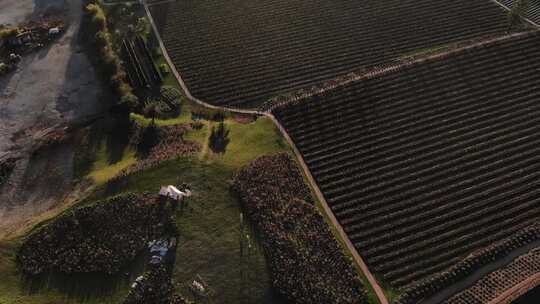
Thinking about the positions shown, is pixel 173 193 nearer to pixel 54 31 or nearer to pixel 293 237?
pixel 293 237

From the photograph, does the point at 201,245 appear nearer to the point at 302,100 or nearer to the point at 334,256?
the point at 334,256

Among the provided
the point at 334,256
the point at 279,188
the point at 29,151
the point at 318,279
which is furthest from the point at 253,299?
the point at 29,151

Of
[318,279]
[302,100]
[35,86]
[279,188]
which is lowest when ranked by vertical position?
[318,279]

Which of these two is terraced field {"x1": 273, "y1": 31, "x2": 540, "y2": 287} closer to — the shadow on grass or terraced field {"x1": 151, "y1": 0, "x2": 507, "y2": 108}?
terraced field {"x1": 151, "y1": 0, "x2": 507, "y2": 108}

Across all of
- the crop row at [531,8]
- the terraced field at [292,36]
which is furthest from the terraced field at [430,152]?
the crop row at [531,8]

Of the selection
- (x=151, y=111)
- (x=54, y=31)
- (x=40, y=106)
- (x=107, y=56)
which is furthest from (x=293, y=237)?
(x=54, y=31)

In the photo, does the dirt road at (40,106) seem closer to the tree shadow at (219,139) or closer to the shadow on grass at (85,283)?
the shadow on grass at (85,283)

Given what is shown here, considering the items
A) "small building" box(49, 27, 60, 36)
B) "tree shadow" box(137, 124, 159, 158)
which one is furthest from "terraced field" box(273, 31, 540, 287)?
"small building" box(49, 27, 60, 36)
